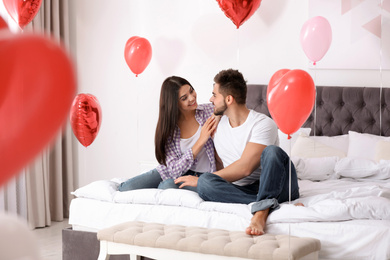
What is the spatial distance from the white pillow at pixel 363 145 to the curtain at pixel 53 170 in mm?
2450

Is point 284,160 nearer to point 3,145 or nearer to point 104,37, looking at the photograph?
point 3,145

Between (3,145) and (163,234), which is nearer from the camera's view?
(3,145)

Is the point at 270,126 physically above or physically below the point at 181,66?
below

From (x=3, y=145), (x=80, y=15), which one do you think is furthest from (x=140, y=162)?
(x=3, y=145)

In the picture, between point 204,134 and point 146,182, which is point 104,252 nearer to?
point 146,182

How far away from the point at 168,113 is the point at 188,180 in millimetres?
446

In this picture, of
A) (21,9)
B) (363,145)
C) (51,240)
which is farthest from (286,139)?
(21,9)

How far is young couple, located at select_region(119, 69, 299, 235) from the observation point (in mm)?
2877

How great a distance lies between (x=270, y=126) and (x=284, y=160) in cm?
29

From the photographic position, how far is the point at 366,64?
4.45m

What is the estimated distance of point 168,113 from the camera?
3.48 m

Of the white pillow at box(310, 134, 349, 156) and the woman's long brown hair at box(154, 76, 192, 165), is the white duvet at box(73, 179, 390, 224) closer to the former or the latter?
the woman's long brown hair at box(154, 76, 192, 165)

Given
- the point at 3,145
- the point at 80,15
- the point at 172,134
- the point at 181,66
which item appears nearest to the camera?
the point at 3,145

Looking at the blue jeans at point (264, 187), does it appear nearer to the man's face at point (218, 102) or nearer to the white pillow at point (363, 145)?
the man's face at point (218, 102)
